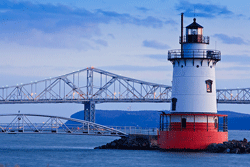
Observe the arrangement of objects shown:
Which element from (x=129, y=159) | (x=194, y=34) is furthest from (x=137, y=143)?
(x=194, y=34)

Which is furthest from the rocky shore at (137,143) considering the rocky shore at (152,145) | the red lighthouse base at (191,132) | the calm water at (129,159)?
the red lighthouse base at (191,132)

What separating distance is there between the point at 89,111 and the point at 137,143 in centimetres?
6604

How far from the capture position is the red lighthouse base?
119 feet

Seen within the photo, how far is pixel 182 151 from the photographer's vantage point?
36.5 m

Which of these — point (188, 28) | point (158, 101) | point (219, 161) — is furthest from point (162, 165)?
point (158, 101)

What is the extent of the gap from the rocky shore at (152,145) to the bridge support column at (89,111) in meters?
61.2

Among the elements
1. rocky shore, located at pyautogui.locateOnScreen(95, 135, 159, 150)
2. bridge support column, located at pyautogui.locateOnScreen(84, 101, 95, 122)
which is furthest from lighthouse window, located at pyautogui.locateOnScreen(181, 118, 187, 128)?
bridge support column, located at pyautogui.locateOnScreen(84, 101, 95, 122)

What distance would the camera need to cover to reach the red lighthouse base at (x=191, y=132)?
36.4 metres

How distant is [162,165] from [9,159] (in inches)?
435

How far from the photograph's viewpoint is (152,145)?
131ft

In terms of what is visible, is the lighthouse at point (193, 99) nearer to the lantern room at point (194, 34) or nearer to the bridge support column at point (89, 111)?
the lantern room at point (194, 34)

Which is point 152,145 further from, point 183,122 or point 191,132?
point 191,132

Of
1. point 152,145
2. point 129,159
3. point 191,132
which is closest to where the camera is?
point 129,159

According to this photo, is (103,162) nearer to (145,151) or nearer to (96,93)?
(145,151)
